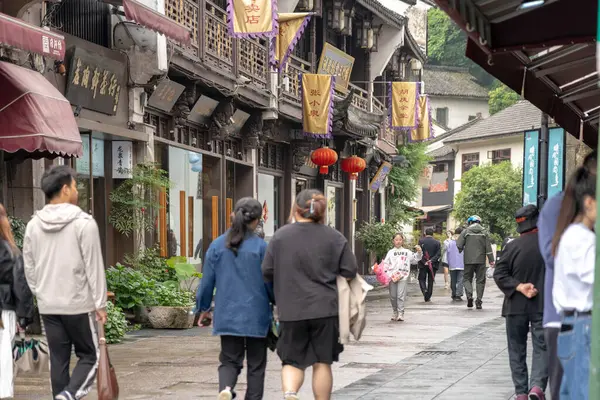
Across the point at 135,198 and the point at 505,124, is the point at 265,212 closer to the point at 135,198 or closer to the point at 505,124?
the point at 135,198

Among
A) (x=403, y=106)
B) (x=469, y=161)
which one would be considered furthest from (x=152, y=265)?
(x=469, y=161)

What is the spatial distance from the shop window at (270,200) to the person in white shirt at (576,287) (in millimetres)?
19637

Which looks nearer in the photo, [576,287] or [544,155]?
[576,287]

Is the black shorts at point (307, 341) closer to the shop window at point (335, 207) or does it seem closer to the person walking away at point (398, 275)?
the person walking away at point (398, 275)

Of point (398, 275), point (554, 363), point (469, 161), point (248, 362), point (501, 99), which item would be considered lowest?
point (398, 275)

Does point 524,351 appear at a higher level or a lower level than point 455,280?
higher

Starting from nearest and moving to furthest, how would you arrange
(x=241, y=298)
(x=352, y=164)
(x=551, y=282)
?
(x=551, y=282)
(x=241, y=298)
(x=352, y=164)

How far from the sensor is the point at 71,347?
781 centimetres

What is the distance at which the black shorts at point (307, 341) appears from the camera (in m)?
8.10

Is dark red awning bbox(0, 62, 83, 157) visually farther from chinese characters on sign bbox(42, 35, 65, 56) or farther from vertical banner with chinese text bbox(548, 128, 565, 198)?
vertical banner with chinese text bbox(548, 128, 565, 198)

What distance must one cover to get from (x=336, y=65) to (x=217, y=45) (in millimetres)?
7348

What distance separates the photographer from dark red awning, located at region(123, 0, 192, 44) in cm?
1402

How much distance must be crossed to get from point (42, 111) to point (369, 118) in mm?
18220

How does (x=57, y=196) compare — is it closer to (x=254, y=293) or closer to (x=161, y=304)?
(x=254, y=293)
